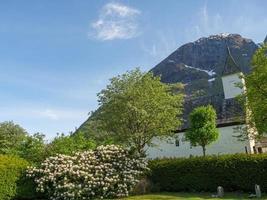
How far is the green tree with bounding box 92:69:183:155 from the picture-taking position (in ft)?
109

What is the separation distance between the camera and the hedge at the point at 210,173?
22.9 m

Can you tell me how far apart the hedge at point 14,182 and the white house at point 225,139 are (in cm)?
2173

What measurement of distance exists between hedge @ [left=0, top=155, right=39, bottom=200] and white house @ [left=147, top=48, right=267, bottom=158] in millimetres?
21728

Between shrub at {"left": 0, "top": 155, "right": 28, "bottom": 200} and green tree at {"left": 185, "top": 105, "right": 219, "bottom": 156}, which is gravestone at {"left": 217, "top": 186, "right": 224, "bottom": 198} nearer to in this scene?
shrub at {"left": 0, "top": 155, "right": 28, "bottom": 200}

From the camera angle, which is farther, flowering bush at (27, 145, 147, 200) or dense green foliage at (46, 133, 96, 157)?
dense green foliage at (46, 133, 96, 157)

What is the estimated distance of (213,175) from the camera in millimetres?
24203

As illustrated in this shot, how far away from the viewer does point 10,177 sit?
77.0ft

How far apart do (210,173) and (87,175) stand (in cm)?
723

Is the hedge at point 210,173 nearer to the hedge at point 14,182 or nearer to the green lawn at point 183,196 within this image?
the green lawn at point 183,196

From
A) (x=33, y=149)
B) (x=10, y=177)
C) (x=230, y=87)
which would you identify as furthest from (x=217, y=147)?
(x=10, y=177)

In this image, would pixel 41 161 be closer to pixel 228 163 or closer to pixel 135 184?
pixel 135 184

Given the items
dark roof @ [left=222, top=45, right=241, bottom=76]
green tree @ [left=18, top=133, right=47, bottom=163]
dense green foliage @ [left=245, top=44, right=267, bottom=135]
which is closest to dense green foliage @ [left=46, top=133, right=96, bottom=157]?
green tree @ [left=18, top=133, right=47, bottom=163]

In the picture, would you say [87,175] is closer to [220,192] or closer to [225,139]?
[220,192]

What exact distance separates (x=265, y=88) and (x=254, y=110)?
1.51 metres
